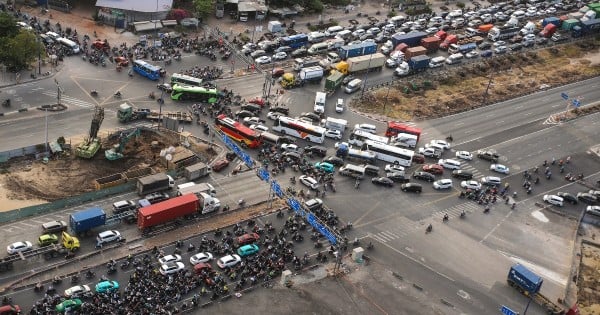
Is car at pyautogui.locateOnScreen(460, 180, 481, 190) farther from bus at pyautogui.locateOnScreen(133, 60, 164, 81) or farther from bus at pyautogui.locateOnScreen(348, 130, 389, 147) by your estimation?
bus at pyautogui.locateOnScreen(133, 60, 164, 81)

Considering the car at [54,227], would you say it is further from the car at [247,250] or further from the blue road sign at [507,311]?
the blue road sign at [507,311]

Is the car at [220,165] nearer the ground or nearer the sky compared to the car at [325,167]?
nearer the ground

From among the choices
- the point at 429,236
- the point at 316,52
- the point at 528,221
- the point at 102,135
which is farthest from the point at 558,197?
the point at 102,135

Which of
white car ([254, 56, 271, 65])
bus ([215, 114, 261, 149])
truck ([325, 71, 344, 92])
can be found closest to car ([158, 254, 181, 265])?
bus ([215, 114, 261, 149])

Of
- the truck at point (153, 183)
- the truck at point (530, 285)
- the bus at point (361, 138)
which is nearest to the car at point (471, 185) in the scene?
the bus at point (361, 138)

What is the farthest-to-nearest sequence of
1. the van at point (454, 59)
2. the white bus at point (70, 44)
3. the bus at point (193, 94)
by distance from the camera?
the van at point (454, 59), the white bus at point (70, 44), the bus at point (193, 94)

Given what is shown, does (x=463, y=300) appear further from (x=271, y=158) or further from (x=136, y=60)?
(x=136, y=60)
